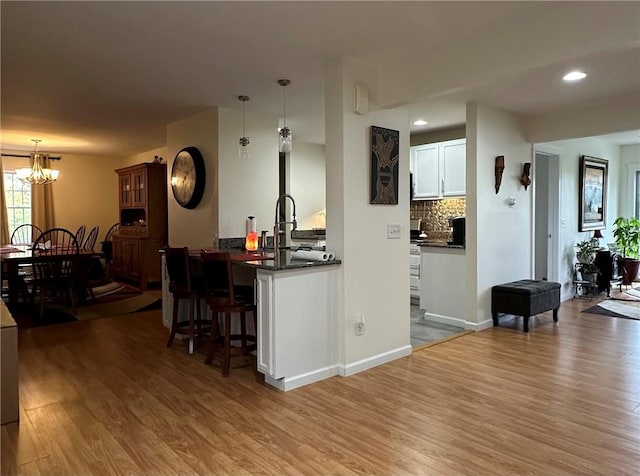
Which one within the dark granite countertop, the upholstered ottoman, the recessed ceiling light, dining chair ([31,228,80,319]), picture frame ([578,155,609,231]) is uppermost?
the recessed ceiling light

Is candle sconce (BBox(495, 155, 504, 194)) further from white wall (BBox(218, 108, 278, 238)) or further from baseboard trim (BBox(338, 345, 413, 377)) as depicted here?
white wall (BBox(218, 108, 278, 238))

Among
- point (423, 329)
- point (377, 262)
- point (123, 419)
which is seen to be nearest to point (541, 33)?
point (377, 262)

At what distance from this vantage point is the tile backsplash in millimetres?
6301

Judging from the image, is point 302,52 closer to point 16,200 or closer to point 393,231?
point 393,231

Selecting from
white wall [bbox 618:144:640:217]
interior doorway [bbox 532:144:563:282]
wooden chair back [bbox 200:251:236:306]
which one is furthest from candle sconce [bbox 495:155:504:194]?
white wall [bbox 618:144:640:217]

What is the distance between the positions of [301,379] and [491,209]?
295 cm

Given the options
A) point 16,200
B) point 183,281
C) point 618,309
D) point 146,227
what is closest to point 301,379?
point 183,281

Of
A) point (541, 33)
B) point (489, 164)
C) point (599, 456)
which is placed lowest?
point (599, 456)

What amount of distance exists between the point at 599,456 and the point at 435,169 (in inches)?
172

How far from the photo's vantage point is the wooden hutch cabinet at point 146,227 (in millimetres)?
7207

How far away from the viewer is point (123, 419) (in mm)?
2666

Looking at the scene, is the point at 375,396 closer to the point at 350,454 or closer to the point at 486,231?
the point at 350,454

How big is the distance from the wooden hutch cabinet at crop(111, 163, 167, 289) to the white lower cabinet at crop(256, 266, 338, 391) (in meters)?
4.67

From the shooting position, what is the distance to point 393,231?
12.3 ft
